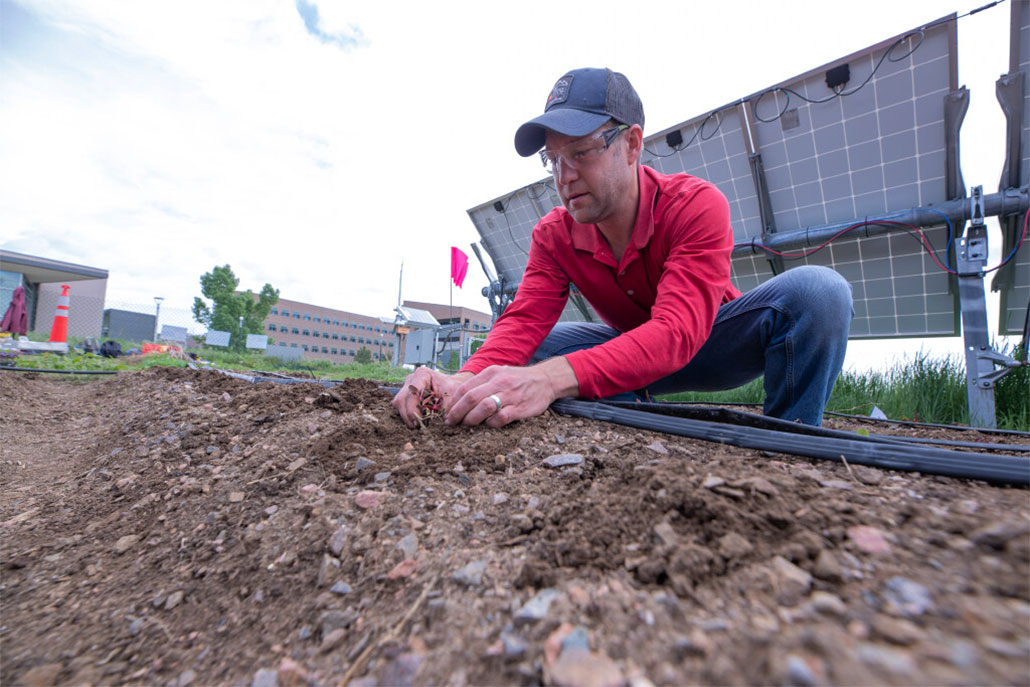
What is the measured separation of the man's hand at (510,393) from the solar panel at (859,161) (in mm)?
3306

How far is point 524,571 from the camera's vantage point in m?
0.67

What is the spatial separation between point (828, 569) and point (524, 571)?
38cm

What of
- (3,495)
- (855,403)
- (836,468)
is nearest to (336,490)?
(836,468)

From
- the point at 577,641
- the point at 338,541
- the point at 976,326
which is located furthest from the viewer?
the point at 976,326

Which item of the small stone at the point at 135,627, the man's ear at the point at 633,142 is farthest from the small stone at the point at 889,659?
the man's ear at the point at 633,142

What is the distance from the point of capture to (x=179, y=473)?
1.40 metres

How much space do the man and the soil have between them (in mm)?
160

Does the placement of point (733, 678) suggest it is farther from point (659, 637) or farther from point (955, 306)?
point (955, 306)

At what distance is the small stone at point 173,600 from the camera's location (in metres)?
0.81

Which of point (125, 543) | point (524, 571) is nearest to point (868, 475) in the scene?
point (524, 571)

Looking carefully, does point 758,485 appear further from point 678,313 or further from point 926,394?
point 926,394

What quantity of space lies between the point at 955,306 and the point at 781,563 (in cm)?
414

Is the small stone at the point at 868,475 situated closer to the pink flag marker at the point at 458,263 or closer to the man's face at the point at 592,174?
the man's face at the point at 592,174

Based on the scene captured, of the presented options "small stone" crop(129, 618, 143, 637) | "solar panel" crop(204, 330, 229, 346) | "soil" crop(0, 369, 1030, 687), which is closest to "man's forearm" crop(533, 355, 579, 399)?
"soil" crop(0, 369, 1030, 687)
